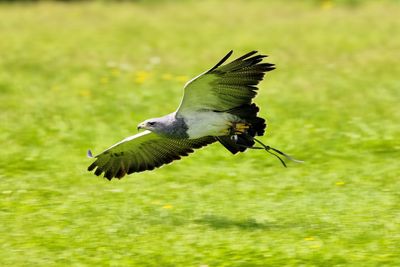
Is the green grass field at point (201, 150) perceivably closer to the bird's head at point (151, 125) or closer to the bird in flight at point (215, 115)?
the bird in flight at point (215, 115)

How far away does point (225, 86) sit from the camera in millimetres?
8562

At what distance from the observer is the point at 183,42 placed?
17.9 m

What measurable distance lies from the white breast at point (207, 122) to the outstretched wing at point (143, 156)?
583 millimetres

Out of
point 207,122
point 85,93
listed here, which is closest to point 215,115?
point 207,122

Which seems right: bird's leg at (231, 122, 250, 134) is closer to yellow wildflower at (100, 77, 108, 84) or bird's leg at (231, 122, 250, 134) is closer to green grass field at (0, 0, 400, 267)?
green grass field at (0, 0, 400, 267)

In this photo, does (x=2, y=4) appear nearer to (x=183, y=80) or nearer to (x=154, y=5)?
(x=154, y=5)

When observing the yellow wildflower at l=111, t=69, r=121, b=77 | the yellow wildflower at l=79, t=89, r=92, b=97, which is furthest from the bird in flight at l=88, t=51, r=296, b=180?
the yellow wildflower at l=111, t=69, r=121, b=77

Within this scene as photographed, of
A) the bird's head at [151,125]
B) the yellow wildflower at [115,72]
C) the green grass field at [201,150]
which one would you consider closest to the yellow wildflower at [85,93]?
the green grass field at [201,150]

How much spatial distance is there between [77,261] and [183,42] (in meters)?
10.7

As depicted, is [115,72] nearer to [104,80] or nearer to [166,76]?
[104,80]

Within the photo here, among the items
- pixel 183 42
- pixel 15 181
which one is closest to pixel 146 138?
pixel 15 181

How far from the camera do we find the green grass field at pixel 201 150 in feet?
26.4

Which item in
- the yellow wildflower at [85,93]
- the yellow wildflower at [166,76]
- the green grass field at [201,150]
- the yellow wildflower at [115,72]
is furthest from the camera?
the yellow wildflower at [115,72]

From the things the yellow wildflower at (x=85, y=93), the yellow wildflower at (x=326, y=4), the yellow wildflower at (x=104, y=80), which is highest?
the yellow wildflower at (x=326, y=4)
